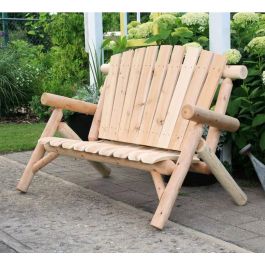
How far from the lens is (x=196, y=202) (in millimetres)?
3768

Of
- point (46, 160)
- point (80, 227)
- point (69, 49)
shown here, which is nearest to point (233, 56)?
point (46, 160)

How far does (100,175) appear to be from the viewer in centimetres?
→ 457

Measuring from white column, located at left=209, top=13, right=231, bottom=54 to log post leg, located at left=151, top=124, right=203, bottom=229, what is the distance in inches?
47.0

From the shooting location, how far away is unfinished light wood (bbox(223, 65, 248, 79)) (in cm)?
351

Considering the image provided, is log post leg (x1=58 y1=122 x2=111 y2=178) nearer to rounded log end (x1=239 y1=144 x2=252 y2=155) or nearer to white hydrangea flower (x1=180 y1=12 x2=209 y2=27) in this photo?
rounded log end (x1=239 y1=144 x2=252 y2=155)

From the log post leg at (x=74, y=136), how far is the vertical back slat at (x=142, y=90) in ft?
1.38

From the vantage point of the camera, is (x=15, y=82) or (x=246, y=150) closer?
(x=246, y=150)

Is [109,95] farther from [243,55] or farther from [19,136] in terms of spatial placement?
[19,136]

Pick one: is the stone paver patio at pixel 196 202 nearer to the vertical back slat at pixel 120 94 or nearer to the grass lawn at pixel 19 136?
the vertical back slat at pixel 120 94

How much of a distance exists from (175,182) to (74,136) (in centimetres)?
121

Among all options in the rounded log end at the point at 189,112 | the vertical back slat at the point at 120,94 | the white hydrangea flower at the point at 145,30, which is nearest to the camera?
the rounded log end at the point at 189,112

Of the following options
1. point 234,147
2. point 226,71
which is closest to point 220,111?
point 226,71

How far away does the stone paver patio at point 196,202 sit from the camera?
10.3 ft

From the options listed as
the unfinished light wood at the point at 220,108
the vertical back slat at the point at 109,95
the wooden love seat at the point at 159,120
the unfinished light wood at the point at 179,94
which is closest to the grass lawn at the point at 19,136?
the wooden love seat at the point at 159,120
